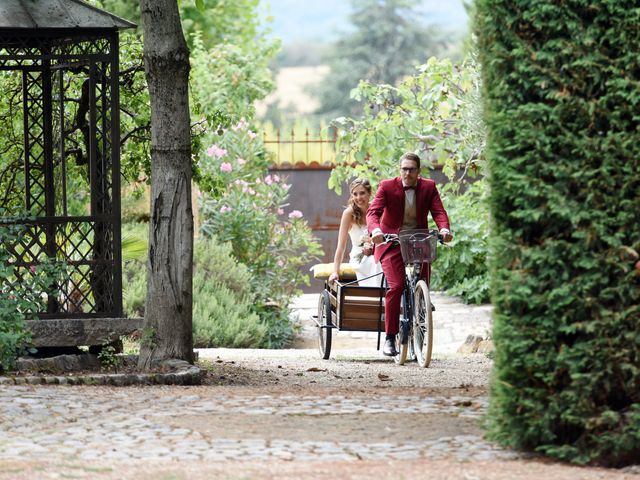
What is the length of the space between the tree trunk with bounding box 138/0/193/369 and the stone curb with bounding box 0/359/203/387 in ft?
1.16

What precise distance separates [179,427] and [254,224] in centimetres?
1064

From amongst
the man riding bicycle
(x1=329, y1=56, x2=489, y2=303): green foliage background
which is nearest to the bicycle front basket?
the man riding bicycle

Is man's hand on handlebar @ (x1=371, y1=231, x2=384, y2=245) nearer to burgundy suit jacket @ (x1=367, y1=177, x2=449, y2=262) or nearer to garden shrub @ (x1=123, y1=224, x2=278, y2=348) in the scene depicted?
burgundy suit jacket @ (x1=367, y1=177, x2=449, y2=262)

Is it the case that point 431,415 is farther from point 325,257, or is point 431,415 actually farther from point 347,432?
point 325,257

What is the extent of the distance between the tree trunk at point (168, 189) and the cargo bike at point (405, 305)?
6.47ft

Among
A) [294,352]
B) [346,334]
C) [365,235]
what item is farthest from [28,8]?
[346,334]

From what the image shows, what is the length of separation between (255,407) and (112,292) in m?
3.34

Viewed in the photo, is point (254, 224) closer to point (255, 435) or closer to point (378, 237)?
point (378, 237)

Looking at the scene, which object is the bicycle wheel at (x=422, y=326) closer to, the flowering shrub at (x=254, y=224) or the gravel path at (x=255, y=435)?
the gravel path at (x=255, y=435)

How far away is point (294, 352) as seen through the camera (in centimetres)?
1324

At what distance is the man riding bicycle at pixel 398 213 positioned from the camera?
10.4m

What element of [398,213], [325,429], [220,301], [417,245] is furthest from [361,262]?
[325,429]

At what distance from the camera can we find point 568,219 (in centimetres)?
554

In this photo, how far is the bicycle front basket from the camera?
10125 mm
